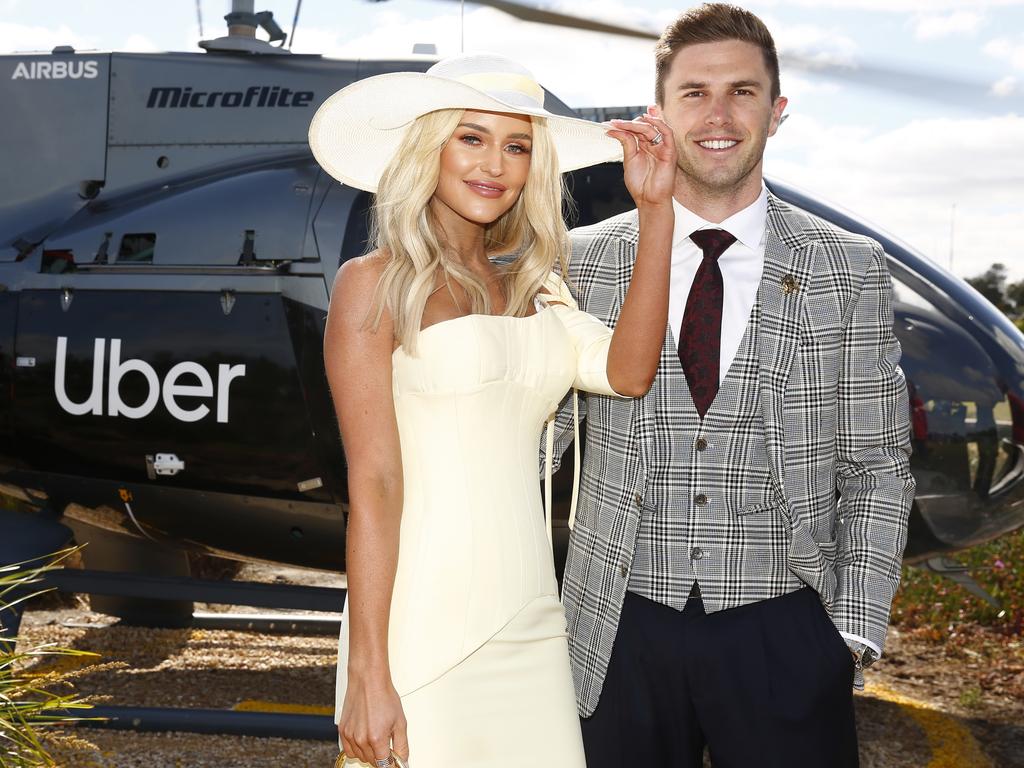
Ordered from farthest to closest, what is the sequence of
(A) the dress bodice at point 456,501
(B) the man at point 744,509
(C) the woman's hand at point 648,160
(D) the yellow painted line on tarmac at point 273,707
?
(D) the yellow painted line on tarmac at point 273,707
(B) the man at point 744,509
(C) the woman's hand at point 648,160
(A) the dress bodice at point 456,501

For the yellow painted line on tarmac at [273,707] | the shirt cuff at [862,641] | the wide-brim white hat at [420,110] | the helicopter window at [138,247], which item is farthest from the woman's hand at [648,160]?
the yellow painted line on tarmac at [273,707]

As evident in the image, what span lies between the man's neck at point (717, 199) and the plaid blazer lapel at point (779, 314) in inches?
3.7

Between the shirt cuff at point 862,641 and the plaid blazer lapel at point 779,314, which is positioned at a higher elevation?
the plaid blazer lapel at point 779,314

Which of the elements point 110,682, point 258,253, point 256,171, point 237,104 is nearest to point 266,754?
point 110,682

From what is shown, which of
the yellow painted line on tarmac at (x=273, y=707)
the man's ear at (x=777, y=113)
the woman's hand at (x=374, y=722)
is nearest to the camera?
the woman's hand at (x=374, y=722)

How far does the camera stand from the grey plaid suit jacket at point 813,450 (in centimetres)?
235

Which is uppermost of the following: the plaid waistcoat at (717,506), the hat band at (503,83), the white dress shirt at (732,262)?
the hat band at (503,83)

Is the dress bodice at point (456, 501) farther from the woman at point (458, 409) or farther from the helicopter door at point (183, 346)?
the helicopter door at point (183, 346)

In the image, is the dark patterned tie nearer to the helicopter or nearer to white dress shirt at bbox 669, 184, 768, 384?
white dress shirt at bbox 669, 184, 768, 384

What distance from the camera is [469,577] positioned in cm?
212

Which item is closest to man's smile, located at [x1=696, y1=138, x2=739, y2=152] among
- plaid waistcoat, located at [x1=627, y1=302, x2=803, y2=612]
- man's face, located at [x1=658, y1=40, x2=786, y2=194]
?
man's face, located at [x1=658, y1=40, x2=786, y2=194]

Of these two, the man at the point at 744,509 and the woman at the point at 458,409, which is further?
the man at the point at 744,509

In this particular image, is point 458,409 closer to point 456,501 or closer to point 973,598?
point 456,501

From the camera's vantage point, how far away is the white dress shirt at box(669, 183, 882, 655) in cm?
246
